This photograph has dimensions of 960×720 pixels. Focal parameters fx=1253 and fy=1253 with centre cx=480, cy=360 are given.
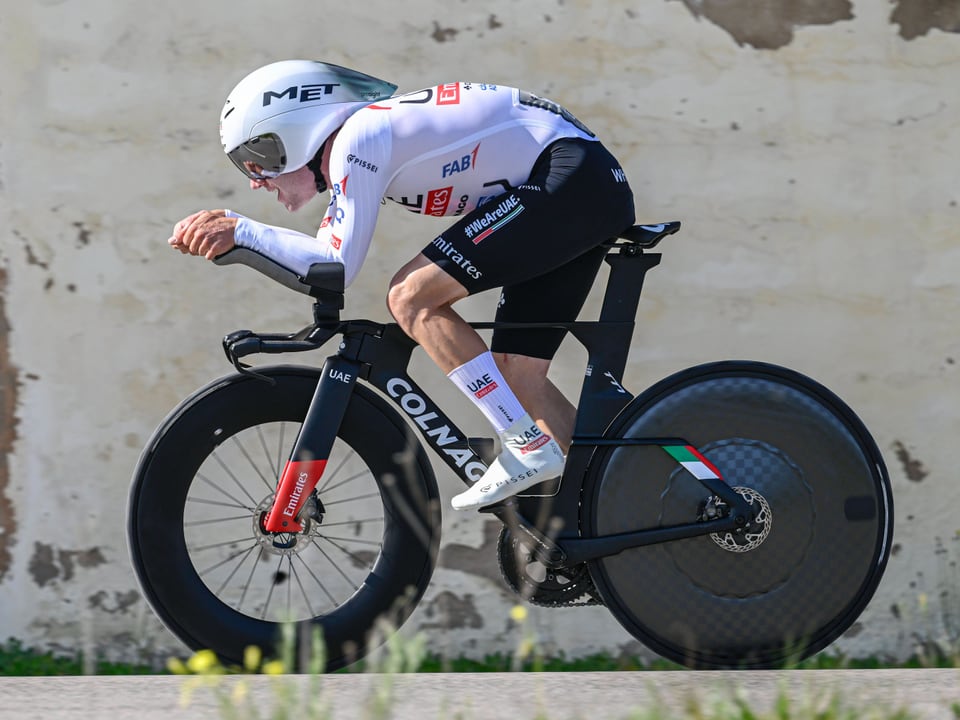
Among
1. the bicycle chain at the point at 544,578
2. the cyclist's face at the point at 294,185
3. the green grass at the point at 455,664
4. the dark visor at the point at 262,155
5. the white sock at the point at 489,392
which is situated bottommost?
the green grass at the point at 455,664

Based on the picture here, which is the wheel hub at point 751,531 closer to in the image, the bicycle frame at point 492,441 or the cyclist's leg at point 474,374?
the bicycle frame at point 492,441

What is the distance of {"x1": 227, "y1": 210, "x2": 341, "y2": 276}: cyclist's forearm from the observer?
3012 mm

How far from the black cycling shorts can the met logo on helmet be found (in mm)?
462

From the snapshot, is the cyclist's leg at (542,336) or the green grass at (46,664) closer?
the cyclist's leg at (542,336)

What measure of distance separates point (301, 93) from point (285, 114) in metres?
0.07

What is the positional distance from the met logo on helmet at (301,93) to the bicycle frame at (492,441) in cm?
47

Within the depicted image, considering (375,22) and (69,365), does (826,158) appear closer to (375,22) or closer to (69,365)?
(375,22)

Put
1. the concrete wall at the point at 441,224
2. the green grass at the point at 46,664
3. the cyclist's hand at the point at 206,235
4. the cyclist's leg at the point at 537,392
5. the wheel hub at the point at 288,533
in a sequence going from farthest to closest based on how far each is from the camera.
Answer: the concrete wall at the point at 441,224 < the green grass at the point at 46,664 < the cyclist's leg at the point at 537,392 < the wheel hub at the point at 288,533 < the cyclist's hand at the point at 206,235

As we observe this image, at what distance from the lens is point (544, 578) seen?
3.21m

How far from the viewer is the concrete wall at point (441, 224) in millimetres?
4348

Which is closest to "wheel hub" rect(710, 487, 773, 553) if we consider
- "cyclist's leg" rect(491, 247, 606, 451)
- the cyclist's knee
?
"cyclist's leg" rect(491, 247, 606, 451)

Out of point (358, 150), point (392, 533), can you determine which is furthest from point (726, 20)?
point (392, 533)

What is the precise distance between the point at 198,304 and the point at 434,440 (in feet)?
4.99

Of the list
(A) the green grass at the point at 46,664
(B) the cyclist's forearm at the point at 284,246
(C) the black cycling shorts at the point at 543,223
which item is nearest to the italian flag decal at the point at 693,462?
(C) the black cycling shorts at the point at 543,223
